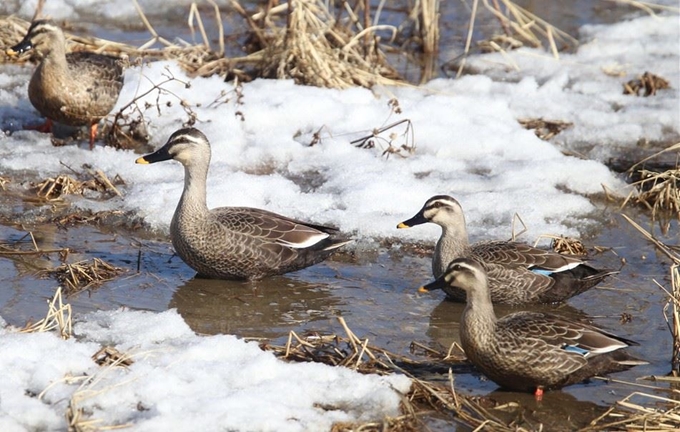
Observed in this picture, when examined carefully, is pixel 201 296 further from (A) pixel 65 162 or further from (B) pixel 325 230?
A: (A) pixel 65 162

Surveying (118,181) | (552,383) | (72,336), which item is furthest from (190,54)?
(552,383)

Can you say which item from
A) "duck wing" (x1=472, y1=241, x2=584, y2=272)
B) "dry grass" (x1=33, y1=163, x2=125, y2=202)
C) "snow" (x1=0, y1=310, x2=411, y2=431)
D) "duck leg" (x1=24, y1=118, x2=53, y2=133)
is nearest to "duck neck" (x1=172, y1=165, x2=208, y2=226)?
"dry grass" (x1=33, y1=163, x2=125, y2=202)

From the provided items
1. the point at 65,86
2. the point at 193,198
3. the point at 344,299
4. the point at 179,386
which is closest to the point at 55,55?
the point at 65,86

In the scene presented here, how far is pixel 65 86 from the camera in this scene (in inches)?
420

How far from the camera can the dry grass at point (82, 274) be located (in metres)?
7.84

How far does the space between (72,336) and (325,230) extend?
8.02 feet

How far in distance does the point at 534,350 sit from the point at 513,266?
163 centimetres

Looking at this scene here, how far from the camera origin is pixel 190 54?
12.6 metres

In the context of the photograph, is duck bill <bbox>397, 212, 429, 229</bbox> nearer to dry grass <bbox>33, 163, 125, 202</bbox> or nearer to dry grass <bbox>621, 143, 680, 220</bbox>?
dry grass <bbox>621, 143, 680, 220</bbox>

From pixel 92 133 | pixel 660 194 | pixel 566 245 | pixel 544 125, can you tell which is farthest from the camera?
pixel 544 125

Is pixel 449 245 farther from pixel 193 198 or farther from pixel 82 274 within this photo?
pixel 82 274

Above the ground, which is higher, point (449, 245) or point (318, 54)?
point (318, 54)

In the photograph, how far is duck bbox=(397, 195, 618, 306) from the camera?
27.3ft

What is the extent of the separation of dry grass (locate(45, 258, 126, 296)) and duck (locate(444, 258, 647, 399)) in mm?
2630
